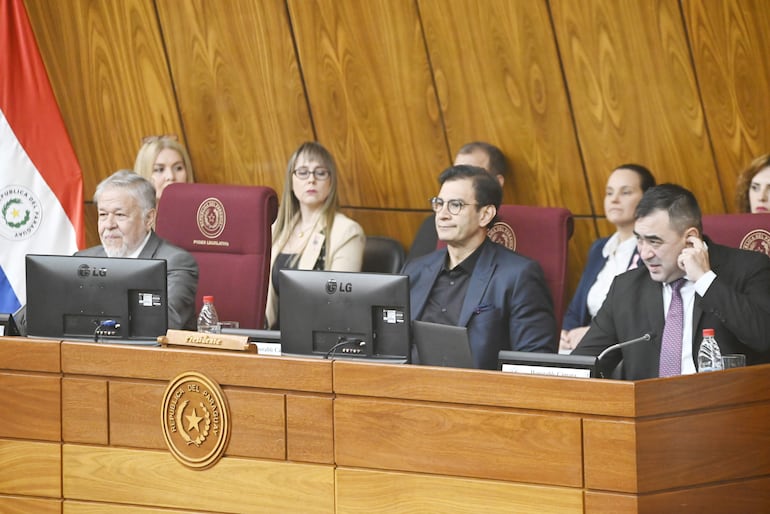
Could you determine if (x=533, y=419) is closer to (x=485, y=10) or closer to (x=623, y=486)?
(x=623, y=486)

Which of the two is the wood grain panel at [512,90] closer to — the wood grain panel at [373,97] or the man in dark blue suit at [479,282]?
the wood grain panel at [373,97]

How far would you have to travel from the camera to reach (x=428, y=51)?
6.07 meters

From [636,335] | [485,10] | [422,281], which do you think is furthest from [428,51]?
[636,335]

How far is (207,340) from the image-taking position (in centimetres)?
396

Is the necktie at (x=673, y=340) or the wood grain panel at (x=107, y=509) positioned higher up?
the necktie at (x=673, y=340)

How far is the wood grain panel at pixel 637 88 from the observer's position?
215 inches

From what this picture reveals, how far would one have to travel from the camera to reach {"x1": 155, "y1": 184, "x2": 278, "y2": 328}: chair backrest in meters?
5.34

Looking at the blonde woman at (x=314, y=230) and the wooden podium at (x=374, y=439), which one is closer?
the wooden podium at (x=374, y=439)

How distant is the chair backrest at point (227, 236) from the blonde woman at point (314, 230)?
258 millimetres

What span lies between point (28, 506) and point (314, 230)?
1997 millimetres

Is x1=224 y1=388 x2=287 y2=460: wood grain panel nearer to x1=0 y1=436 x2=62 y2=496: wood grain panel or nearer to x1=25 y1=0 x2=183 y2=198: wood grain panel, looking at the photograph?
x1=0 y1=436 x2=62 y2=496: wood grain panel

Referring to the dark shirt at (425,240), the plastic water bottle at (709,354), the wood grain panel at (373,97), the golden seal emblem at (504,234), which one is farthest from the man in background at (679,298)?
the wood grain panel at (373,97)

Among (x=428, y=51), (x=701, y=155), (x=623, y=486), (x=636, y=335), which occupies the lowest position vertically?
(x=623, y=486)

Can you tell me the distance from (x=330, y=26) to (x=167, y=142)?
0.93 meters
